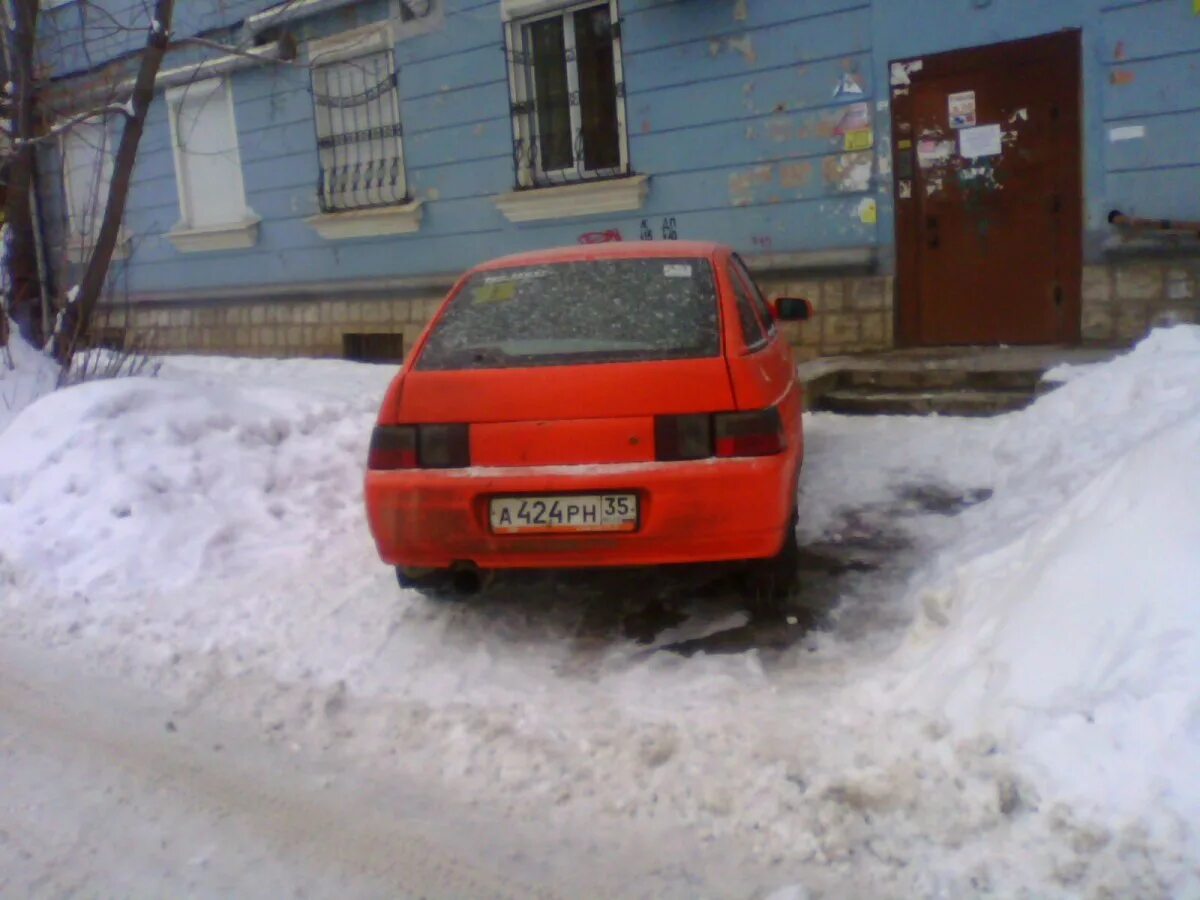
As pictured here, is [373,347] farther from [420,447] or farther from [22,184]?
[420,447]

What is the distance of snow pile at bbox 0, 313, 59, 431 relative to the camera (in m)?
7.22

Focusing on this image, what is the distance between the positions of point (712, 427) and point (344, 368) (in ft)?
22.9

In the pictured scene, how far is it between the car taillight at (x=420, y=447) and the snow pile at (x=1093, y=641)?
5.52 ft

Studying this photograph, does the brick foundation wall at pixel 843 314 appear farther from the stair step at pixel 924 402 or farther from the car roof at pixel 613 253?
the car roof at pixel 613 253

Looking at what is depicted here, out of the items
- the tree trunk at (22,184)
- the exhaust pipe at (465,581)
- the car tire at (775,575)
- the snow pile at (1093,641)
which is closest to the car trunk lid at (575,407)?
the exhaust pipe at (465,581)

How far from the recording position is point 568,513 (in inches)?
151

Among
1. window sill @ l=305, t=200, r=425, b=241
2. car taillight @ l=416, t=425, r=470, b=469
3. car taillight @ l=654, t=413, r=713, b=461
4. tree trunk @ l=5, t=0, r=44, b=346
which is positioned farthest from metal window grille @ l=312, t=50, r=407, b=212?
car taillight @ l=654, t=413, r=713, b=461

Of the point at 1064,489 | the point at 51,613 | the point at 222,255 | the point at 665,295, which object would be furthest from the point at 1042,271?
the point at 222,255

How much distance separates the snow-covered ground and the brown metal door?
1.79m

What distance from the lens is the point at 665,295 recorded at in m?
4.35

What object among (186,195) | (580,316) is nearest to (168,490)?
(580,316)

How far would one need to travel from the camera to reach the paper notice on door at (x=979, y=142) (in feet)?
26.5

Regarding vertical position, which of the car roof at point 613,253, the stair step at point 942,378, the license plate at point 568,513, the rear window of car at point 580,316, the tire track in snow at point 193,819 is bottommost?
the tire track in snow at point 193,819

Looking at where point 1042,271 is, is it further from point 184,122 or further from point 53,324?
point 184,122
